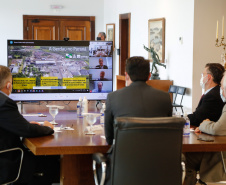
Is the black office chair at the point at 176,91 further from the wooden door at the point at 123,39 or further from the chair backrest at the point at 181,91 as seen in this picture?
the wooden door at the point at 123,39

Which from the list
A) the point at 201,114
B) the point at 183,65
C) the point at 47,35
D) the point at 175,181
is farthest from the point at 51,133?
the point at 47,35

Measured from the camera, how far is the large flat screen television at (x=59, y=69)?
16.0ft

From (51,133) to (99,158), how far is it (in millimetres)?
666

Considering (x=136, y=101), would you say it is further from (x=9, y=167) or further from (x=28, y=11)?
(x=28, y=11)

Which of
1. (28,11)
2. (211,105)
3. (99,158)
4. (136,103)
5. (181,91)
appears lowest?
(99,158)

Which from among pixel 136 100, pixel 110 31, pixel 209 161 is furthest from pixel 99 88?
pixel 110 31

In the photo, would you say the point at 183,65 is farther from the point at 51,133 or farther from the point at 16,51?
the point at 51,133

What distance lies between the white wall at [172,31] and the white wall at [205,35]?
10 cm

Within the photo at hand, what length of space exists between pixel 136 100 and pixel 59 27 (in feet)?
32.4

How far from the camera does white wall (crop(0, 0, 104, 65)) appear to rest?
1221 cm

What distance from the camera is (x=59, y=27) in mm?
12555

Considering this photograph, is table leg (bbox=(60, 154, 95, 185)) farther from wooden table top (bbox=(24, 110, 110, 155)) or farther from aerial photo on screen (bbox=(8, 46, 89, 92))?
aerial photo on screen (bbox=(8, 46, 89, 92))

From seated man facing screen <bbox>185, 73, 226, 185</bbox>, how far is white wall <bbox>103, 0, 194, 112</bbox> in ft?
12.5

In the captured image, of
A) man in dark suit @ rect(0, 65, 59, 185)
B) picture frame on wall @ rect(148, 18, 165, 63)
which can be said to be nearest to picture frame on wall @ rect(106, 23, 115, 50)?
picture frame on wall @ rect(148, 18, 165, 63)
